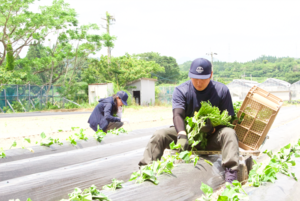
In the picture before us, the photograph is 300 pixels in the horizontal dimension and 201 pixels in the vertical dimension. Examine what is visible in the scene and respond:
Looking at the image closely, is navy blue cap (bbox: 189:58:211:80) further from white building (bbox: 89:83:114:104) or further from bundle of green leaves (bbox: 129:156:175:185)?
white building (bbox: 89:83:114:104)

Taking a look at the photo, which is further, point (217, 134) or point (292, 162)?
point (217, 134)

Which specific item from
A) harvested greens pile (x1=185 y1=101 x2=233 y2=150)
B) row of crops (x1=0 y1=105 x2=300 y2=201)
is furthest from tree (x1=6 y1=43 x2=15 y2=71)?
harvested greens pile (x1=185 y1=101 x2=233 y2=150)

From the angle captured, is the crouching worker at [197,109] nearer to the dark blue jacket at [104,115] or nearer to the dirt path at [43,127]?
the dark blue jacket at [104,115]

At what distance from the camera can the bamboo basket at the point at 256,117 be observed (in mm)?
3510

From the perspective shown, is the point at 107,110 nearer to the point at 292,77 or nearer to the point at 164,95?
the point at 164,95

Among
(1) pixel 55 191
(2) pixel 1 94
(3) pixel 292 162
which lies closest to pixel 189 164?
(3) pixel 292 162

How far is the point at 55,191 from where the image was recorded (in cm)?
304

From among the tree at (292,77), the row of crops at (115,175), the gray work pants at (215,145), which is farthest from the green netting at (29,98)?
the tree at (292,77)

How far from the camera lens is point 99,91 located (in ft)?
82.6

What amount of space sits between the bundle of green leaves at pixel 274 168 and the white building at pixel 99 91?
71.9 feet

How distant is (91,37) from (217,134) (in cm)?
2361

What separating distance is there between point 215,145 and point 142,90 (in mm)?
23607

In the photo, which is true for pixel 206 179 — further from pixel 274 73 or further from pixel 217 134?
pixel 274 73

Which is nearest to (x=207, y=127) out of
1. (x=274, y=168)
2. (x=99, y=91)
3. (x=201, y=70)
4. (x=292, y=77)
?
(x=201, y=70)
